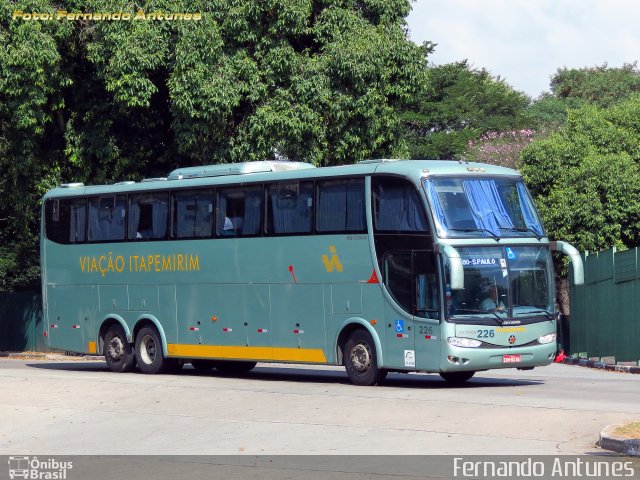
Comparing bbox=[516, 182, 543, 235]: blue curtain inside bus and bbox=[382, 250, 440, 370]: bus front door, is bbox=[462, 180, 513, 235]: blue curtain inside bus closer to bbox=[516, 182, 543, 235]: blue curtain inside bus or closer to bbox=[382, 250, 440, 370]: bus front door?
bbox=[516, 182, 543, 235]: blue curtain inside bus

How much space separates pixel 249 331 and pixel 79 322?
221 inches

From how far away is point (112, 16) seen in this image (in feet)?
98.9

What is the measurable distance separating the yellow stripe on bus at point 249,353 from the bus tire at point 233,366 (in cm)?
177

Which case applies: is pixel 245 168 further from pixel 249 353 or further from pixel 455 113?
pixel 455 113

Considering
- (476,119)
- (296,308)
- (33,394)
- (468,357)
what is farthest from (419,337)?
(476,119)

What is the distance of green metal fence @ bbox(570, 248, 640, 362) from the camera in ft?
93.7

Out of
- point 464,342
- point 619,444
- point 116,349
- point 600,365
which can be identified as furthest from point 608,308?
point 619,444

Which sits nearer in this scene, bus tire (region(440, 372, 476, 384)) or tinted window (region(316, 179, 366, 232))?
tinted window (region(316, 179, 366, 232))

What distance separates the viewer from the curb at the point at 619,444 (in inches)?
468

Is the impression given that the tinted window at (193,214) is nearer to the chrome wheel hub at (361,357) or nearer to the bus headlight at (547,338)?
the chrome wheel hub at (361,357)

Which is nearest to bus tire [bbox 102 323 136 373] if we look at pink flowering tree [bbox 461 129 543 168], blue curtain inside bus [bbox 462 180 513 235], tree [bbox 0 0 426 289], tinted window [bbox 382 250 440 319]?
tree [bbox 0 0 426 289]

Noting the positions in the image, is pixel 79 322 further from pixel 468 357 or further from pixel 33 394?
pixel 468 357

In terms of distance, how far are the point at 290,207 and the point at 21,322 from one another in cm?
2341

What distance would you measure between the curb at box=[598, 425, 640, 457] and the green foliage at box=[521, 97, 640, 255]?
2927 cm
